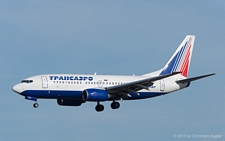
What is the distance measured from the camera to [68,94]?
80.1 m

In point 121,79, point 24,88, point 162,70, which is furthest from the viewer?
point 162,70

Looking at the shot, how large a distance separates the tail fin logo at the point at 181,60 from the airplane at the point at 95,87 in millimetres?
2654

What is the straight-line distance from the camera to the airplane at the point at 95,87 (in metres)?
79.1

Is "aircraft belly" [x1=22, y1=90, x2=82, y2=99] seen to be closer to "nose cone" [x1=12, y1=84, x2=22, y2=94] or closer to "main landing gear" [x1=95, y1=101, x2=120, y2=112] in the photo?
"nose cone" [x1=12, y1=84, x2=22, y2=94]

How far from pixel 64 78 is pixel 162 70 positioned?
1665cm

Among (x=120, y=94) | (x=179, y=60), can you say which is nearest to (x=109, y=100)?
(x=120, y=94)

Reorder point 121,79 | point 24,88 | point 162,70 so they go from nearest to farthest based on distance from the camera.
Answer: point 24,88, point 121,79, point 162,70

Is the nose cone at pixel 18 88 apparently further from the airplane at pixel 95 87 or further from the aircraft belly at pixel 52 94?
the aircraft belly at pixel 52 94

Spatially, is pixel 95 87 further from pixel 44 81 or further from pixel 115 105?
pixel 44 81

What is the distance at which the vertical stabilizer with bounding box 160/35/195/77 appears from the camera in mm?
91000

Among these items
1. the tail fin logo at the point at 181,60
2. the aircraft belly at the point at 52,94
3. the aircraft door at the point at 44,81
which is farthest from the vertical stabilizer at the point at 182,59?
the aircraft door at the point at 44,81

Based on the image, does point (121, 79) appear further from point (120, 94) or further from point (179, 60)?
point (179, 60)

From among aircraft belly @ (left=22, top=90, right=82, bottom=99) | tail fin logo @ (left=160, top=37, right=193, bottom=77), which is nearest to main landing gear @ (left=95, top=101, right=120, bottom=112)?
aircraft belly @ (left=22, top=90, right=82, bottom=99)

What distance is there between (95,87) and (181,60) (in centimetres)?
1617
